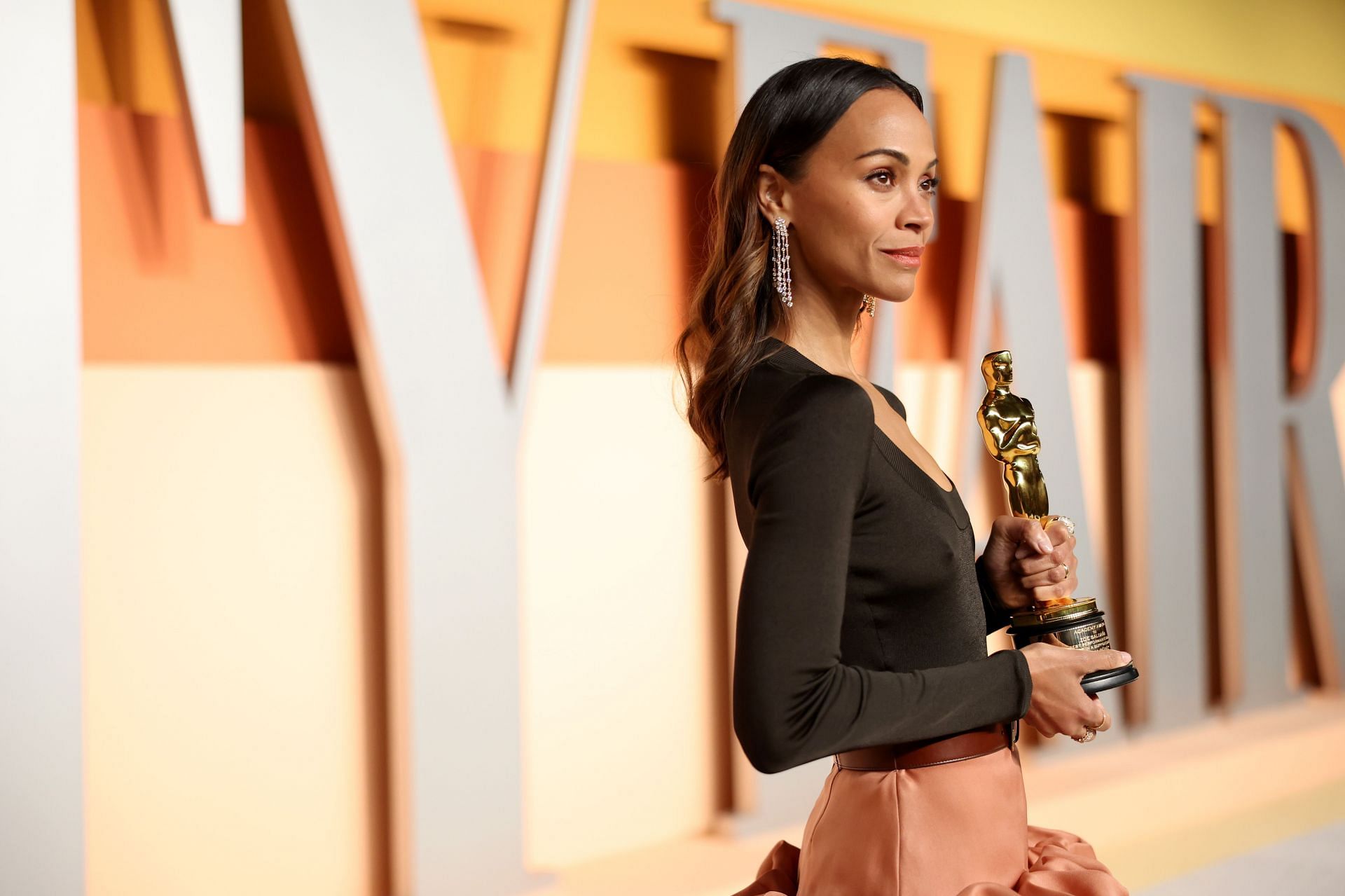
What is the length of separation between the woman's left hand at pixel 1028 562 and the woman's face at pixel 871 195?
28 cm

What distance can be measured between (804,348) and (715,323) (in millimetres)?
91

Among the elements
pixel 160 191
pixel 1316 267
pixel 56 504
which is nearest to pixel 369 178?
pixel 160 191

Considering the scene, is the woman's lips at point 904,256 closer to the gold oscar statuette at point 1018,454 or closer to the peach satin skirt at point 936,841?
the gold oscar statuette at point 1018,454

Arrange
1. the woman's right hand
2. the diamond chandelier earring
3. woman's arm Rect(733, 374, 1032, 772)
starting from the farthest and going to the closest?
1. the diamond chandelier earring
2. the woman's right hand
3. woman's arm Rect(733, 374, 1032, 772)

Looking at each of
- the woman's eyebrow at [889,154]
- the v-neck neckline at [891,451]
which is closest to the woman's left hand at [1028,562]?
the v-neck neckline at [891,451]

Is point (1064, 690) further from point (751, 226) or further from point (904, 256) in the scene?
point (751, 226)

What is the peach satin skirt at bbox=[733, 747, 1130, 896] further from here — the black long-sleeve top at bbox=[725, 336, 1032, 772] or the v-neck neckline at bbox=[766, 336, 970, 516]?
the v-neck neckline at bbox=[766, 336, 970, 516]

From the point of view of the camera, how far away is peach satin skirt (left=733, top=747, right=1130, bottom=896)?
43.9 inches

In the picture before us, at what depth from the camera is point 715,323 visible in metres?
1.21

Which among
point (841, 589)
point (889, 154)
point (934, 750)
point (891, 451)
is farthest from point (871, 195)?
point (934, 750)

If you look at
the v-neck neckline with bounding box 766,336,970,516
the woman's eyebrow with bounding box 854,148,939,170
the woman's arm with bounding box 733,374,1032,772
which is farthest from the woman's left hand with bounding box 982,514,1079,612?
the woman's eyebrow with bounding box 854,148,939,170

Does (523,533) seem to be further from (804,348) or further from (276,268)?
(804,348)

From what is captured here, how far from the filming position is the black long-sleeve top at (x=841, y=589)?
96 centimetres

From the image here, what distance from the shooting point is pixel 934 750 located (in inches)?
44.6
